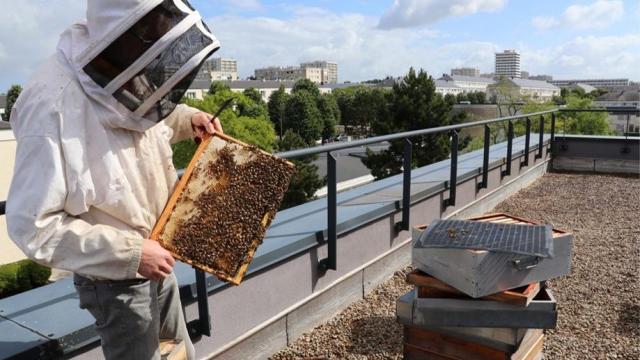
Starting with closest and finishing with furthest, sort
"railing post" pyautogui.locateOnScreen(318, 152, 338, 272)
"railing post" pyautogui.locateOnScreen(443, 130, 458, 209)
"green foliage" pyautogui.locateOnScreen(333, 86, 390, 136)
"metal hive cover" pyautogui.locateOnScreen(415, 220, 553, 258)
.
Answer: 1. "metal hive cover" pyautogui.locateOnScreen(415, 220, 553, 258)
2. "railing post" pyautogui.locateOnScreen(318, 152, 338, 272)
3. "railing post" pyautogui.locateOnScreen(443, 130, 458, 209)
4. "green foliage" pyautogui.locateOnScreen(333, 86, 390, 136)

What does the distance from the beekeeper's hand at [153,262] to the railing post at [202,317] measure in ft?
4.06

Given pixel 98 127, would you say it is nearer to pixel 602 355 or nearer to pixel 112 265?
pixel 112 265

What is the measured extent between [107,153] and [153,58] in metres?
0.38

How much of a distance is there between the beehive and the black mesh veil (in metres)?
0.39

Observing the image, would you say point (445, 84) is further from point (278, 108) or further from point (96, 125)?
point (96, 125)

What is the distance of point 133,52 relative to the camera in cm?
167

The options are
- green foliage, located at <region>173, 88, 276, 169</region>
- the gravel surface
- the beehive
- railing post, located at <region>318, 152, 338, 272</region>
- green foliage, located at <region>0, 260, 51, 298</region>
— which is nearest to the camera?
the beehive

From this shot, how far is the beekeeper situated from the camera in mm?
1569

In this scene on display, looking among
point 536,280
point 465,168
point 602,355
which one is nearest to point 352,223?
point 536,280

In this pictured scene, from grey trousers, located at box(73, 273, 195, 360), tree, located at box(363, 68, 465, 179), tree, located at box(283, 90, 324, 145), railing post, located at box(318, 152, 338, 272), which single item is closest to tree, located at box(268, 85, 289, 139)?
tree, located at box(283, 90, 324, 145)

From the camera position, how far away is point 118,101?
1.73 m

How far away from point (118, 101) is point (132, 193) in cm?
35

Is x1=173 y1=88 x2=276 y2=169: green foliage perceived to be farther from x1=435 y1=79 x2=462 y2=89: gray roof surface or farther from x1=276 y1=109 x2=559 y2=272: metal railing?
x1=435 y1=79 x2=462 y2=89: gray roof surface

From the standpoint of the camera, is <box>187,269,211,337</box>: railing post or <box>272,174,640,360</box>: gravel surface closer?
<box>187,269,211,337</box>: railing post
